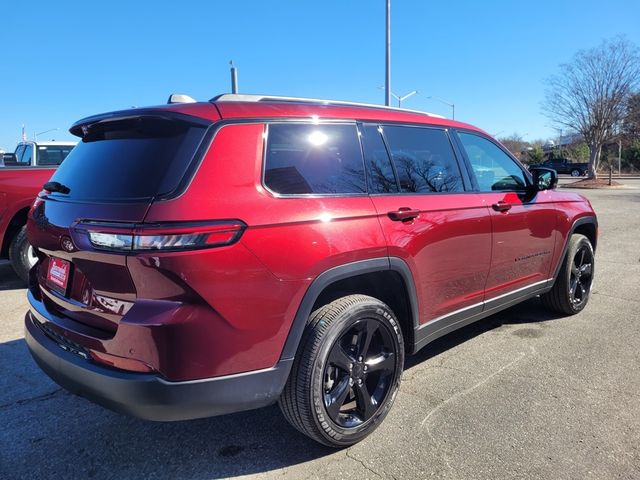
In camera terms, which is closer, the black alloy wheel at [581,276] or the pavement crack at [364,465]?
the pavement crack at [364,465]

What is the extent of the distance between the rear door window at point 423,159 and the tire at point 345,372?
0.89 metres

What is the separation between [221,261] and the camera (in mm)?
2125

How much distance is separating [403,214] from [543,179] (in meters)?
2.10

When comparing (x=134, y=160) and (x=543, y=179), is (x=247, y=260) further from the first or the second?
(x=543, y=179)

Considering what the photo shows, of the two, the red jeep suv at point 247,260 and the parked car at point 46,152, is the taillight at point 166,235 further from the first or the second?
the parked car at point 46,152

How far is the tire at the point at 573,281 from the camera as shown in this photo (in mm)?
4676

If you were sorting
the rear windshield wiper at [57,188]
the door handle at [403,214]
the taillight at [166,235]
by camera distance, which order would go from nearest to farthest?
the taillight at [166,235] → the rear windshield wiper at [57,188] → the door handle at [403,214]

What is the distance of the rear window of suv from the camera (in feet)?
7.34

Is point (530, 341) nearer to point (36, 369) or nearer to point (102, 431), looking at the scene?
point (102, 431)

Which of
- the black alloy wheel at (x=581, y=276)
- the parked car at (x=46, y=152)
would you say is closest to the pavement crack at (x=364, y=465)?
the black alloy wheel at (x=581, y=276)

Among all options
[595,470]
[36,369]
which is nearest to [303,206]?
[595,470]

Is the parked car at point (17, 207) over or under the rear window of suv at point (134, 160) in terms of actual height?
under

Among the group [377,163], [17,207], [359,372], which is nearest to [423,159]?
[377,163]

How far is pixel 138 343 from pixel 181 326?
8.4 inches
